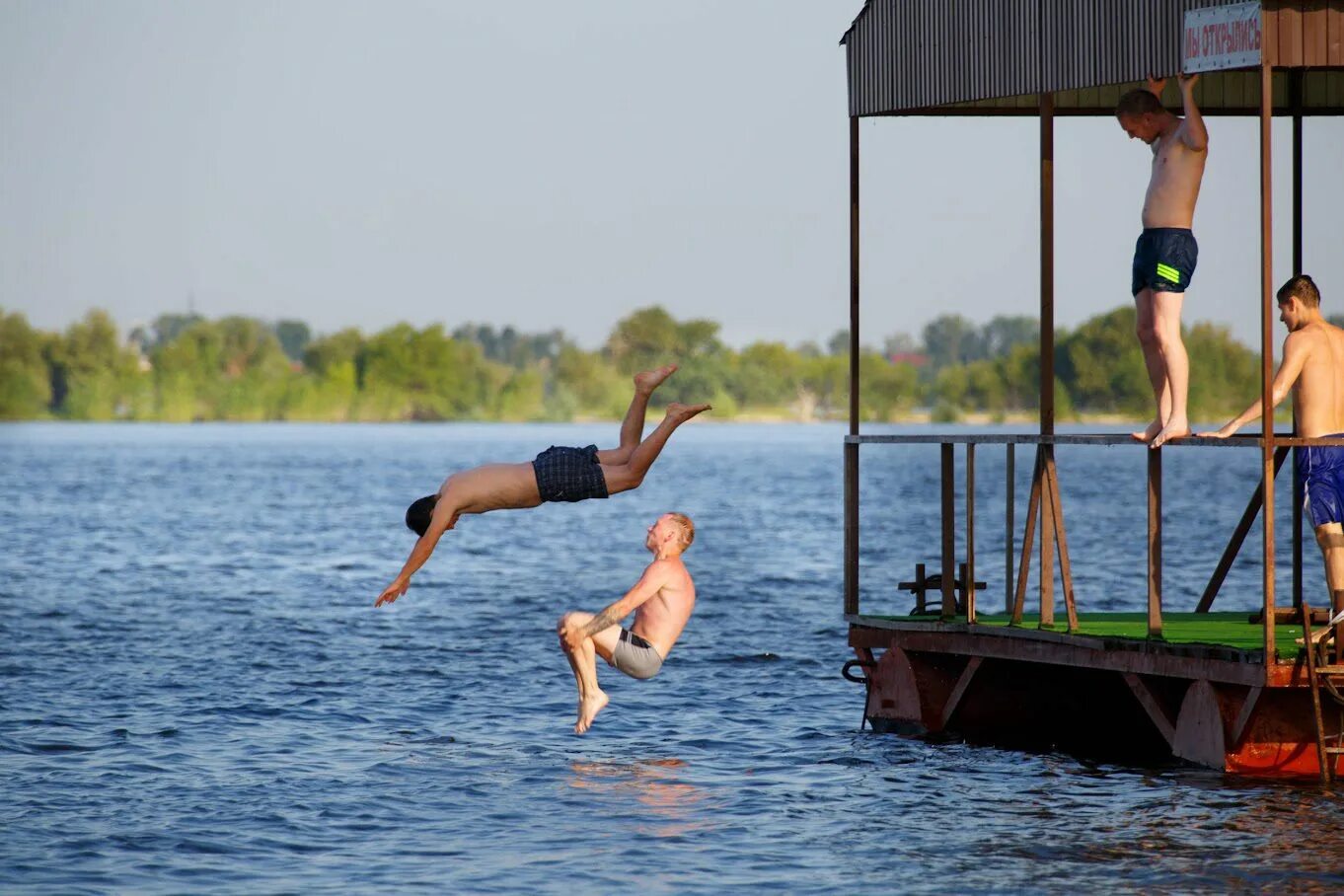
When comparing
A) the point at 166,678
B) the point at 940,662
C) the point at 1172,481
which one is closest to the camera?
the point at 940,662

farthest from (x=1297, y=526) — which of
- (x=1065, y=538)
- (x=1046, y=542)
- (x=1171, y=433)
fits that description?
(x=1171, y=433)

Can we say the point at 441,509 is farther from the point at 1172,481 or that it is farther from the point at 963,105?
the point at 1172,481

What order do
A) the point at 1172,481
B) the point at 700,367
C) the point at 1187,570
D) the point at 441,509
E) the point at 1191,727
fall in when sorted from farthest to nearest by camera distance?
1. the point at 700,367
2. the point at 1172,481
3. the point at 1187,570
4. the point at 1191,727
5. the point at 441,509

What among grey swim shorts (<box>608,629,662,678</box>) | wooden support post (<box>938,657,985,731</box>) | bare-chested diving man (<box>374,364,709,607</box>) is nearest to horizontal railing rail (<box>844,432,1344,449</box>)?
wooden support post (<box>938,657,985,731</box>)

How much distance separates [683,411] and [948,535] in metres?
3.58

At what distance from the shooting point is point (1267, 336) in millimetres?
13086

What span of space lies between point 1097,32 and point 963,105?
3.91 metres

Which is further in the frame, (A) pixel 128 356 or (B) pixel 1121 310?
(A) pixel 128 356

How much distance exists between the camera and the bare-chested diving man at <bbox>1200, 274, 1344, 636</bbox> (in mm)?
14016

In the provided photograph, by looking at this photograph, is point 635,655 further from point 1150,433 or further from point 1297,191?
point 1297,191

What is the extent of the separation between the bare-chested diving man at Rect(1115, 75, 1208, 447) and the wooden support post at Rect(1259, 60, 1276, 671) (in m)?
0.86

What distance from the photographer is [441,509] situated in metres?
14.1

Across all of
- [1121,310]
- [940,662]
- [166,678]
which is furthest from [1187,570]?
[1121,310]

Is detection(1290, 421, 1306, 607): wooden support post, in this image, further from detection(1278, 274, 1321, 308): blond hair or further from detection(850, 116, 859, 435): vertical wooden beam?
detection(850, 116, 859, 435): vertical wooden beam
